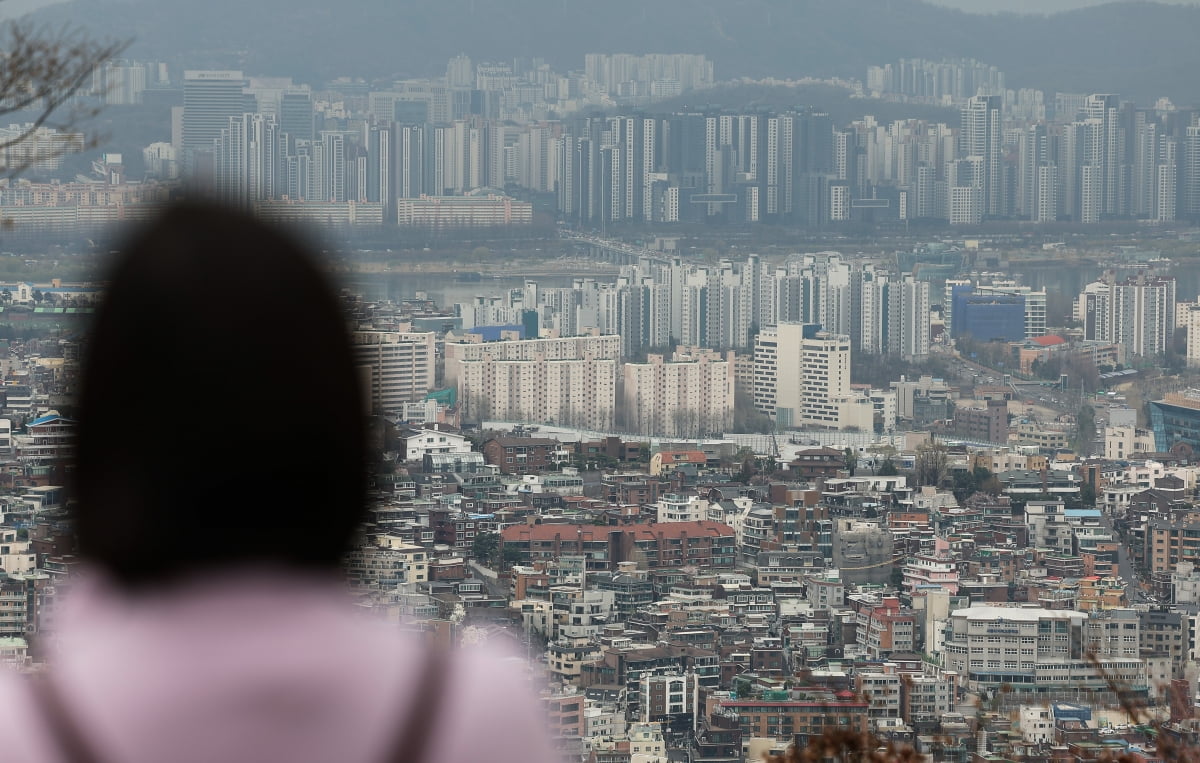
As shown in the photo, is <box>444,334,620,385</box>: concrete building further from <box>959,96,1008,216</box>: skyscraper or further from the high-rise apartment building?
<box>959,96,1008,216</box>: skyscraper

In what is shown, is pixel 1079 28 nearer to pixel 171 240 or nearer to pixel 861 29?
pixel 861 29

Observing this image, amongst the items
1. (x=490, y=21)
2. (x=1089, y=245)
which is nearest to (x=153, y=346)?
(x=1089, y=245)

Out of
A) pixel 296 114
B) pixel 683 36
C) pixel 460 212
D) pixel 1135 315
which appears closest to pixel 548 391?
pixel 1135 315

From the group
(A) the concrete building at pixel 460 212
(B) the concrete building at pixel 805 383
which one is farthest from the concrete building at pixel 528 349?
(A) the concrete building at pixel 460 212

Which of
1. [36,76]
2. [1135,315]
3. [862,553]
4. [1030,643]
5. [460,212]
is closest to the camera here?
[36,76]

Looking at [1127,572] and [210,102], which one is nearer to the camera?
[1127,572]

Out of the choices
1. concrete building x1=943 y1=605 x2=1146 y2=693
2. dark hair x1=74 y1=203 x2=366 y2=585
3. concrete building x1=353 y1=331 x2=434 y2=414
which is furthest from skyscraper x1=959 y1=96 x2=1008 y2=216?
Answer: dark hair x1=74 y1=203 x2=366 y2=585

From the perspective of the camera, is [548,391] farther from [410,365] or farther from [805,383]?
[805,383]
